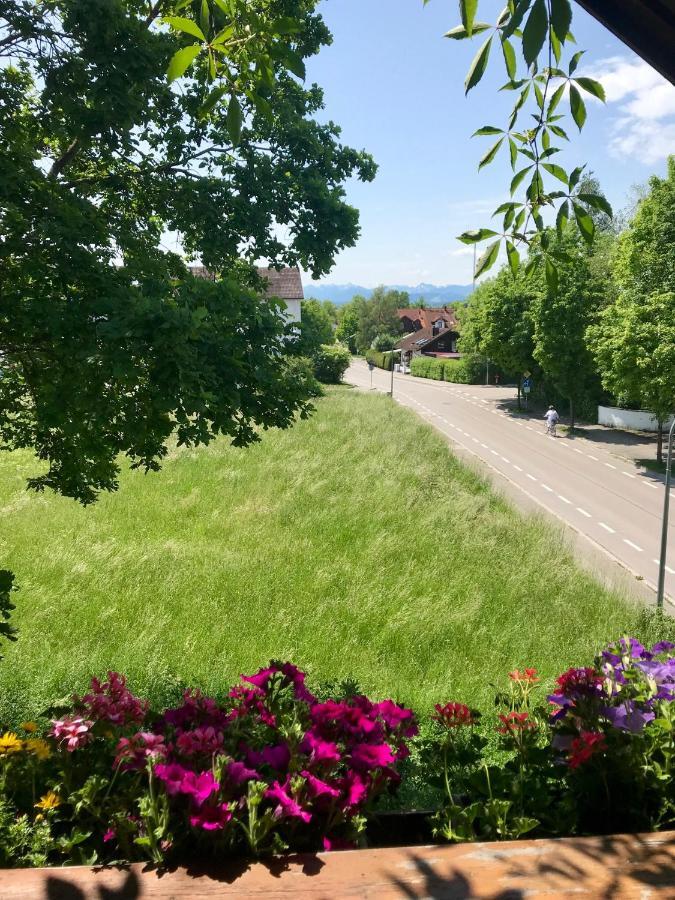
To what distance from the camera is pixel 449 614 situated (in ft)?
34.7

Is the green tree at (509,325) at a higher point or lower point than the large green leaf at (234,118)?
higher

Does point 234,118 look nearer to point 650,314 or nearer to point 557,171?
point 557,171

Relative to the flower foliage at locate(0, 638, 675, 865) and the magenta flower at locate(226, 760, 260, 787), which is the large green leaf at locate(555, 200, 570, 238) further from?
the magenta flower at locate(226, 760, 260, 787)

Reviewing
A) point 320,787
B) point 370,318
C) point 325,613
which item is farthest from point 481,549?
point 370,318

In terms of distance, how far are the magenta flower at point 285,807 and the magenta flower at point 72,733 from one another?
779 millimetres

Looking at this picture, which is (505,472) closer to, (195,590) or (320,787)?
(195,590)

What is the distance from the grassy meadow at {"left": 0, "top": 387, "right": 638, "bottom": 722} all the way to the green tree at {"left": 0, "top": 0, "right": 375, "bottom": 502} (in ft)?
11.0

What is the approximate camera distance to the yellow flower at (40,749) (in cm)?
218

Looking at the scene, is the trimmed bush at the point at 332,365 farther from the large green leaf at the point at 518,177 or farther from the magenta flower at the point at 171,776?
the magenta flower at the point at 171,776

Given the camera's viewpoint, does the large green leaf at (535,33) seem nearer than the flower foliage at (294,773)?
Yes

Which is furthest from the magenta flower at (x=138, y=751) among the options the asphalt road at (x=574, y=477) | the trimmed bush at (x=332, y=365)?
the trimmed bush at (x=332, y=365)

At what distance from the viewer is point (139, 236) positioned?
5926 millimetres

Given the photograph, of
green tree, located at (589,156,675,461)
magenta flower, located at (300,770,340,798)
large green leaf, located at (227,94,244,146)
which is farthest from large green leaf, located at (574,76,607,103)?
green tree, located at (589,156,675,461)

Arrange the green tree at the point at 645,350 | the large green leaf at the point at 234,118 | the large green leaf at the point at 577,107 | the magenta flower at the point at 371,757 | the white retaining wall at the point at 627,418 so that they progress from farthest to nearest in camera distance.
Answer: the white retaining wall at the point at 627,418
the green tree at the point at 645,350
the magenta flower at the point at 371,757
the large green leaf at the point at 577,107
the large green leaf at the point at 234,118
